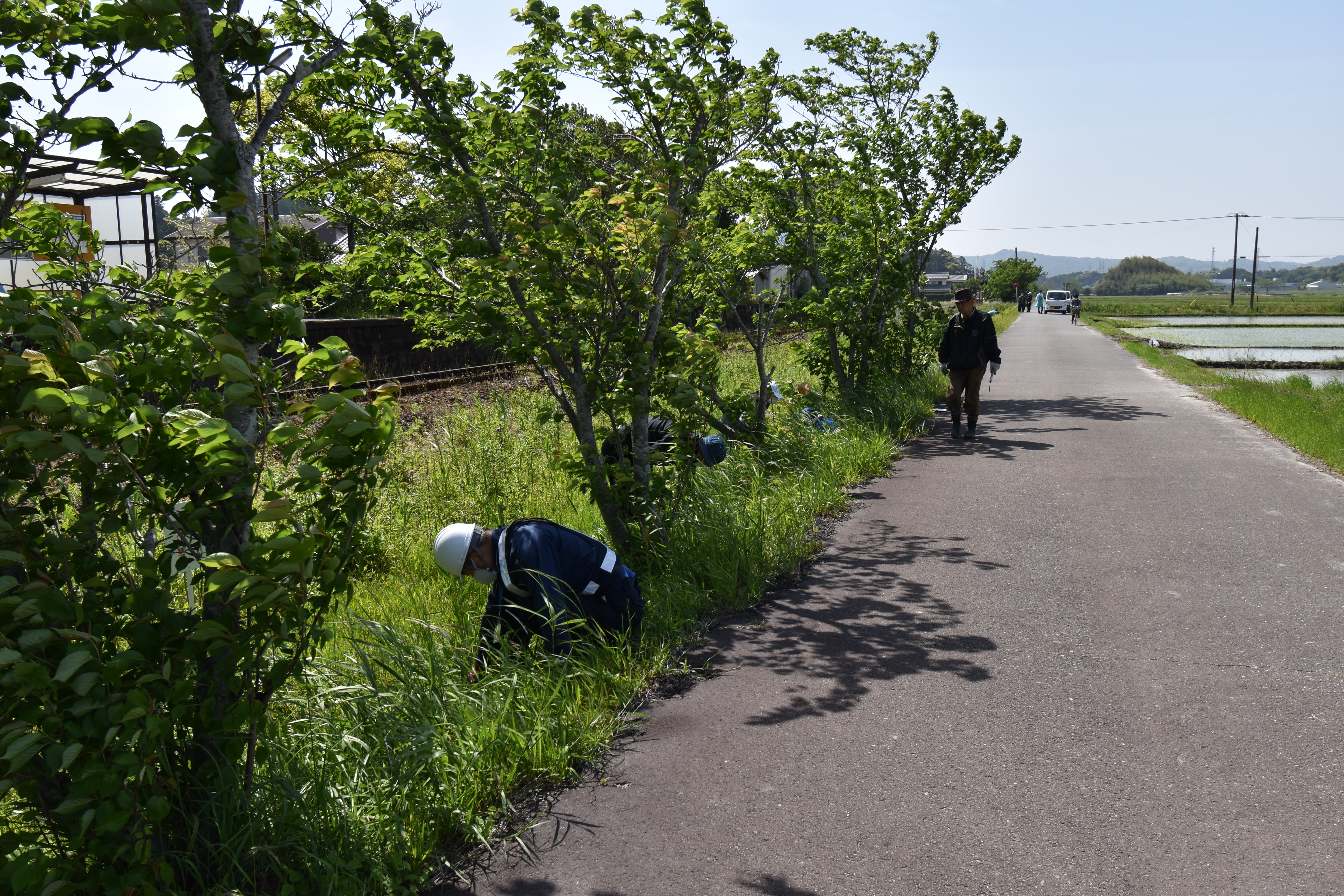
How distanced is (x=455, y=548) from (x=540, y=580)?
0.46 meters

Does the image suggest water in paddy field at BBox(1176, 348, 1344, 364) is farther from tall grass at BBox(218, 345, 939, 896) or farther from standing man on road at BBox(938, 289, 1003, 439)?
tall grass at BBox(218, 345, 939, 896)

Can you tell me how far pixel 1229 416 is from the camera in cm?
1277

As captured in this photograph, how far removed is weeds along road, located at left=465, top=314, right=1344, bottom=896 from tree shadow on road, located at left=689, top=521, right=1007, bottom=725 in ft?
0.06

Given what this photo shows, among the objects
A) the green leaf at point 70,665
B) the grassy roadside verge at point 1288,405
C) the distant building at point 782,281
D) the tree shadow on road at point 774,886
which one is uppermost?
the distant building at point 782,281

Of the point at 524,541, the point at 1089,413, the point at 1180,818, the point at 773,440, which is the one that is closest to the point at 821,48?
the point at 1089,413

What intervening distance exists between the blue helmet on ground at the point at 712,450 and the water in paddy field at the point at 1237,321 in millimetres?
44793

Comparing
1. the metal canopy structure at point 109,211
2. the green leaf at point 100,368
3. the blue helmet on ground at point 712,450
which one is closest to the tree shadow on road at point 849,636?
the blue helmet on ground at point 712,450

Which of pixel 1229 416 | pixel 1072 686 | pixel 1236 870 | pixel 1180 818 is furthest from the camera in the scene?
pixel 1229 416

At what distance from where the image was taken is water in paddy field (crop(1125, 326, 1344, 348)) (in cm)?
3127

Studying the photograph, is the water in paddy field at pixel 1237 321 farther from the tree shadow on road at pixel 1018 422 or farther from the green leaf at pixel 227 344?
the green leaf at pixel 227 344

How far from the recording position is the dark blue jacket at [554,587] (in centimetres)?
453

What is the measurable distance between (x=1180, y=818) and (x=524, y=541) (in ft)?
9.70

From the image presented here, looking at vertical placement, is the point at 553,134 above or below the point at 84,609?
above

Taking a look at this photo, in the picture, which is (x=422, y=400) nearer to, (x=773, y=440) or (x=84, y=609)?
(x=773, y=440)
